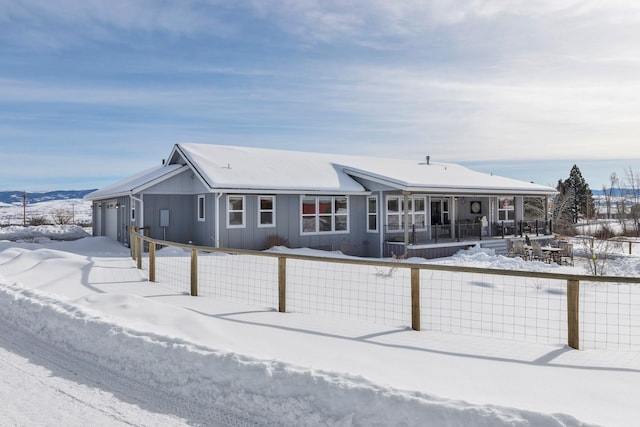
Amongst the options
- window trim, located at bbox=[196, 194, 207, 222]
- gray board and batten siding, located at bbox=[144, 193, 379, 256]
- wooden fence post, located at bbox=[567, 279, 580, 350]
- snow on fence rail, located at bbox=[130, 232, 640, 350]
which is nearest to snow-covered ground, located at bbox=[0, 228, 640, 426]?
wooden fence post, located at bbox=[567, 279, 580, 350]

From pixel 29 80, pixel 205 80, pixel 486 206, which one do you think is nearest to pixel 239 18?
pixel 205 80

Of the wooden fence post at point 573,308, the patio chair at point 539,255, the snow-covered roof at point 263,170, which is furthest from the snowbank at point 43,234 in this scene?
the wooden fence post at point 573,308

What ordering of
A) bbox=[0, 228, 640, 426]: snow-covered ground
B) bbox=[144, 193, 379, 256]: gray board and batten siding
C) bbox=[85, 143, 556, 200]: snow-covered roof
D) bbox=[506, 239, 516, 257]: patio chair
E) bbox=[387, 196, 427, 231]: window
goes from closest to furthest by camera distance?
bbox=[0, 228, 640, 426]: snow-covered ground
bbox=[144, 193, 379, 256]: gray board and batten siding
bbox=[85, 143, 556, 200]: snow-covered roof
bbox=[506, 239, 516, 257]: patio chair
bbox=[387, 196, 427, 231]: window

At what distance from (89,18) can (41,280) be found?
8.75 metres

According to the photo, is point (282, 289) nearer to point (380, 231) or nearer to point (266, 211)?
point (266, 211)

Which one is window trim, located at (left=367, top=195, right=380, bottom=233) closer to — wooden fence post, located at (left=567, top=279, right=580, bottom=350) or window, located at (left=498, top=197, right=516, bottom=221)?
window, located at (left=498, top=197, right=516, bottom=221)

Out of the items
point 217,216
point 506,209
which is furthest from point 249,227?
point 506,209

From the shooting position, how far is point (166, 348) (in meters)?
5.33

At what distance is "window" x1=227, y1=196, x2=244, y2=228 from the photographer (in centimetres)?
1850

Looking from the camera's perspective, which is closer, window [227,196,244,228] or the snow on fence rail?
the snow on fence rail

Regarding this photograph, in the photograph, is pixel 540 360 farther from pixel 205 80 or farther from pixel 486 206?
pixel 486 206

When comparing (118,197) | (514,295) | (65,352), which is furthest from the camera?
(118,197)

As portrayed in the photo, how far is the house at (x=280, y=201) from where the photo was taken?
61.5 feet

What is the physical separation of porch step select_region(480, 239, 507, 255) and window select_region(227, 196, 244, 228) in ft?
37.4
